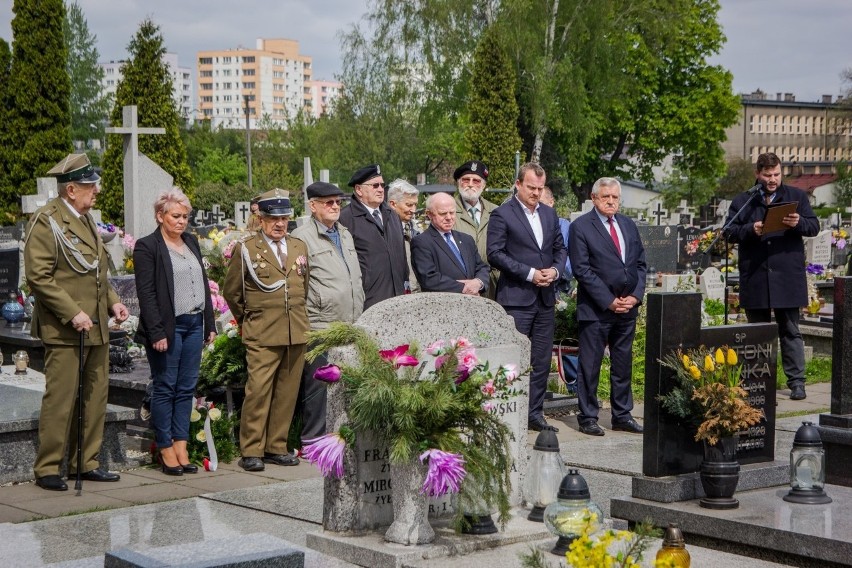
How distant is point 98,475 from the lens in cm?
761

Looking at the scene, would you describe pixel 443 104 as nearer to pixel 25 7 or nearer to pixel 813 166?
pixel 25 7

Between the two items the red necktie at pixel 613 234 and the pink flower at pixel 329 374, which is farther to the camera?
the red necktie at pixel 613 234

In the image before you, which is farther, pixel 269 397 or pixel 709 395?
pixel 269 397

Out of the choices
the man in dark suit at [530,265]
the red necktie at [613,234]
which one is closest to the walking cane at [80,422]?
the man in dark suit at [530,265]

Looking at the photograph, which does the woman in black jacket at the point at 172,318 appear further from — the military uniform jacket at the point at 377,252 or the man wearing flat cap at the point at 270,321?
the military uniform jacket at the point at 377,252

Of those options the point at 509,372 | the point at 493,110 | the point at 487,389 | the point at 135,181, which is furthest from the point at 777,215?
the point at 493,110

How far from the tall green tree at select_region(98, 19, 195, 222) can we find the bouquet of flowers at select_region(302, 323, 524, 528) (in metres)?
19.4

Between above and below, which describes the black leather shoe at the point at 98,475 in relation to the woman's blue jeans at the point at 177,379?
below

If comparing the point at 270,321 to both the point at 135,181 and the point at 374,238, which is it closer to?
the point at 374,238

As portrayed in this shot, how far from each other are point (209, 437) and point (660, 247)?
12209mm

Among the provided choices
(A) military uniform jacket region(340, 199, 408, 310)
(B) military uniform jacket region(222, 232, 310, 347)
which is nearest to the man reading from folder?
(A) military uniform jacket region(340, 199, 408, 310)

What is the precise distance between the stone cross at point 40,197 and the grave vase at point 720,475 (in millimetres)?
12580

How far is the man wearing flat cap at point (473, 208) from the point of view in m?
9.66

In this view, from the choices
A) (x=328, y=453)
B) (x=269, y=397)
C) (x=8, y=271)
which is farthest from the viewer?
(x=8, y=271)
